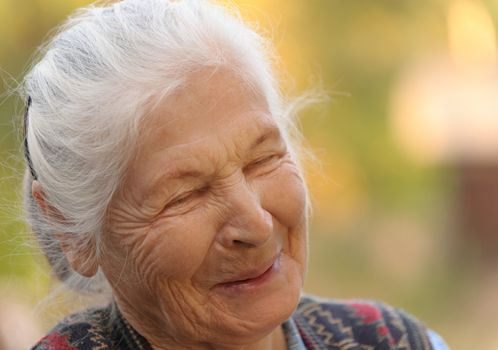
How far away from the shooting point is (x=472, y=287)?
273 inches

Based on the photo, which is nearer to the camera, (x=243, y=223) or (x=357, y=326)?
(x=243, y=223)

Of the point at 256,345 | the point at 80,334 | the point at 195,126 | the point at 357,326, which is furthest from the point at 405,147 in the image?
the point at 195,126

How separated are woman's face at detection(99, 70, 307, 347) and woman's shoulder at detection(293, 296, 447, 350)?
A: 1.26 ft

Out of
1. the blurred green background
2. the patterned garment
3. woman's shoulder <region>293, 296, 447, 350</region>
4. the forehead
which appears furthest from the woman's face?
the blurred green background

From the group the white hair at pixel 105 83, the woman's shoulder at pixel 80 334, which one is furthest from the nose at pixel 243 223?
the woman's shoulder at pixel 80 334

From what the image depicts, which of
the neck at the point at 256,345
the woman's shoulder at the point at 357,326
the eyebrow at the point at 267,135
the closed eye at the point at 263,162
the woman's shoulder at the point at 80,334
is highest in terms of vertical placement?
the eyebrow at the point at 267,135

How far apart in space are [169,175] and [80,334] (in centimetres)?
58

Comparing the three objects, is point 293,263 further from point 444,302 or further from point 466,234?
point 466,234

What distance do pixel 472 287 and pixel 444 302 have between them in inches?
15.9

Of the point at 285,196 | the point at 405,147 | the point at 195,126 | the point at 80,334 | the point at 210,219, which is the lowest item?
the point at 80,334

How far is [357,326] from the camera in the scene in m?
2.65

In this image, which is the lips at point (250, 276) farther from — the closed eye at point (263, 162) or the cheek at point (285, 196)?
the closed eye at point (263, 162)

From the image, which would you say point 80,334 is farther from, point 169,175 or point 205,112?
point 205,112

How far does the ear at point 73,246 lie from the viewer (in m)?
2.30
